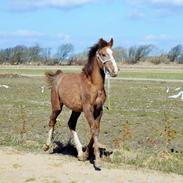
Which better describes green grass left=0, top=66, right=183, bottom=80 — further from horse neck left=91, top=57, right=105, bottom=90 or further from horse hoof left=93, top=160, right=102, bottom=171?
horse hoof left=93, top=160, right=102, bottom=171

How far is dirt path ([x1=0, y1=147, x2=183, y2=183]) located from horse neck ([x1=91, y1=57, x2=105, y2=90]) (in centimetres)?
159

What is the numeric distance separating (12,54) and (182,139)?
355ft

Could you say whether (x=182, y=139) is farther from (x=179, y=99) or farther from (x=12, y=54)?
(x=12, y=54)

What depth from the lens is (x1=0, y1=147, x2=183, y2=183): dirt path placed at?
1007cm

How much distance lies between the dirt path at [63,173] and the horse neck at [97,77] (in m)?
1.59

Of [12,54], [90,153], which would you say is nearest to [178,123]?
[90,153]

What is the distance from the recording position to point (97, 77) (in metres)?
11.1

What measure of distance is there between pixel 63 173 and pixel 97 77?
2004 mm

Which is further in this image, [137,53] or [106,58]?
[137,53]

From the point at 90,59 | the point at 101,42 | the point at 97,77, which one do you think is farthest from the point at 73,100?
the point at 101,42

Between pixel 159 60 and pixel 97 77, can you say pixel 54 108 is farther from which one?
pixel 159 60

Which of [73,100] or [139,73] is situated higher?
[73,100]

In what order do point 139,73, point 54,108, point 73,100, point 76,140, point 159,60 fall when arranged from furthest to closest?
point 159,60
point 139,73
point 54,108
point 76,140
point 73,100

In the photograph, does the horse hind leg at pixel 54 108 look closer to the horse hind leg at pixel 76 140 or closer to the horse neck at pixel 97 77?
the horse hind leg at pixel 76 140
